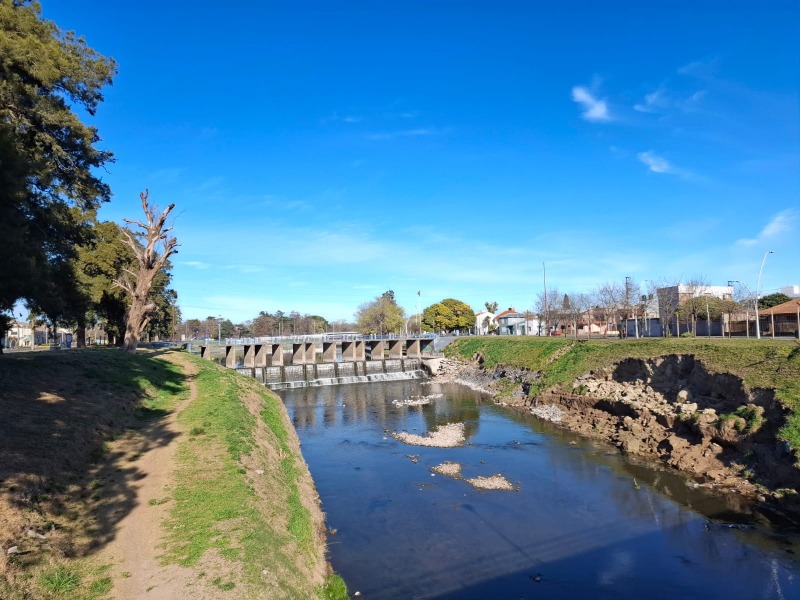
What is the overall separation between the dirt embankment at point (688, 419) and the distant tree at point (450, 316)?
2598 inches

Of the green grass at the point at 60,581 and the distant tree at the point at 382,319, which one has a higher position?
the distant tree at the point at 382,319

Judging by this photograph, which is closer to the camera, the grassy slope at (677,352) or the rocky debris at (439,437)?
the grassy slope at (677,352)

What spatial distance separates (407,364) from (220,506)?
178 ft

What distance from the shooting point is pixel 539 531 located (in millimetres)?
15055

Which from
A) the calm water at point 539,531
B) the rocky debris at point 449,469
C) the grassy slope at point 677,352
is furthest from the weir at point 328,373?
the rocky debris at point 449,469

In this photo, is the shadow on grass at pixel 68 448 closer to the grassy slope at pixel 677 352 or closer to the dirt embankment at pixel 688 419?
the dirt embankment at pixel 688 419

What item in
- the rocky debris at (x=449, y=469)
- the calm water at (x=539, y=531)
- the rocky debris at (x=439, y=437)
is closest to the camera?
the calm water at (x=539, y=531)

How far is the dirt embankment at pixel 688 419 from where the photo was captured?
683 inches

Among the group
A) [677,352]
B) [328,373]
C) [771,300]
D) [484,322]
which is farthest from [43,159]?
[484,322]

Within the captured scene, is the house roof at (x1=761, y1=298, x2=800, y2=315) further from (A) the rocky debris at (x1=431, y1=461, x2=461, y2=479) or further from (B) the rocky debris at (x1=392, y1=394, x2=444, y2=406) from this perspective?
(A) the rocky debris at (x1=431, y1=461, x2=461, y2=479)

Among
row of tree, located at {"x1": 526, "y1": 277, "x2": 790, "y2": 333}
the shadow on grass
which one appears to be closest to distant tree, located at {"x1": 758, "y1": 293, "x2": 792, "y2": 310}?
row of tree, located at {"x1": 526, "y1": 277, "x2": 790, "y2": 333}

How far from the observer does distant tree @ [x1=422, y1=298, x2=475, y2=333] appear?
340 feet

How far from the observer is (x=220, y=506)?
10430 millimetres

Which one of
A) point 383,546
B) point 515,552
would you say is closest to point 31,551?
point 383,546
